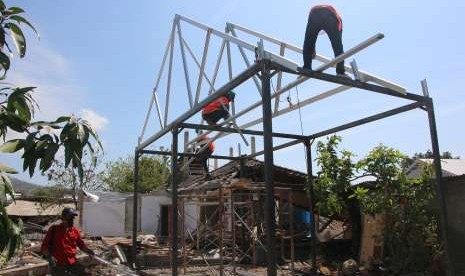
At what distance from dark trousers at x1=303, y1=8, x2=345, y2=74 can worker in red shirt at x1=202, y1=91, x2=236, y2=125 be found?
9.48ft

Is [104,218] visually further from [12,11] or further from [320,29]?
[12,11]

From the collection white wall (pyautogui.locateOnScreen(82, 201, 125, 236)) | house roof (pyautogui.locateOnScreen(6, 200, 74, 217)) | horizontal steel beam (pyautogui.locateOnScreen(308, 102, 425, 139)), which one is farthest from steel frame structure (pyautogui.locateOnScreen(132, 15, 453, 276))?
house roof (pyautogui.locateOnScreen(6, 200, 74, 217))

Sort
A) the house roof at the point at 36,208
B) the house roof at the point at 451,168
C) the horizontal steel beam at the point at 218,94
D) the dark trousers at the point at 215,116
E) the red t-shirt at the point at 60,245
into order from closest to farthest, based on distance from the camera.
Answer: the horizontal steel beam at the point at 218,94 → the red t-shirt at the point at 60,245 → the dark trousers at the point at 215,116 → the house roof at the point at 451,168 → the house roof at the point at 36,208

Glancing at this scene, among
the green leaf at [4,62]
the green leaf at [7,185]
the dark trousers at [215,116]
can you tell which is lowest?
the green leaf at [7,185]

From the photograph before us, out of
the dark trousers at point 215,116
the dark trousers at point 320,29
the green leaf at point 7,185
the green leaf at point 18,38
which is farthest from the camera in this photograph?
the dark trousers at point 215,116

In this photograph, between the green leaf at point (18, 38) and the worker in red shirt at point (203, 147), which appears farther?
the worker in red shirt at point (203, 147)

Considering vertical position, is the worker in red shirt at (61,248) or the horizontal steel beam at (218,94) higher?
the horizontal steel beam at (218,94)

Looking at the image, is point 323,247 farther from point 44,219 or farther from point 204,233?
point 44,219

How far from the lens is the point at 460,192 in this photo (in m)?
9.08

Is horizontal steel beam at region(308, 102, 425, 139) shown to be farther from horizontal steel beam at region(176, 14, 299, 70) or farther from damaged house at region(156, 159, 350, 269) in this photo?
damaged house at region(156, 159, 350, 269)

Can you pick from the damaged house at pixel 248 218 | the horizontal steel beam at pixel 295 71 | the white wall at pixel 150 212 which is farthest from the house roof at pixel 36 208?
the horizontal steel beam at pixel 295 71

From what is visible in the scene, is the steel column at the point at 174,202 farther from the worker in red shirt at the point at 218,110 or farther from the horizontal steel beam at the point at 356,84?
the horizontal steel beam at the point at 356,84

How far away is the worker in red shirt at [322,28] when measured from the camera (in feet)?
22.2

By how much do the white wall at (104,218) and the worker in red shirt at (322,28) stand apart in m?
21.6
